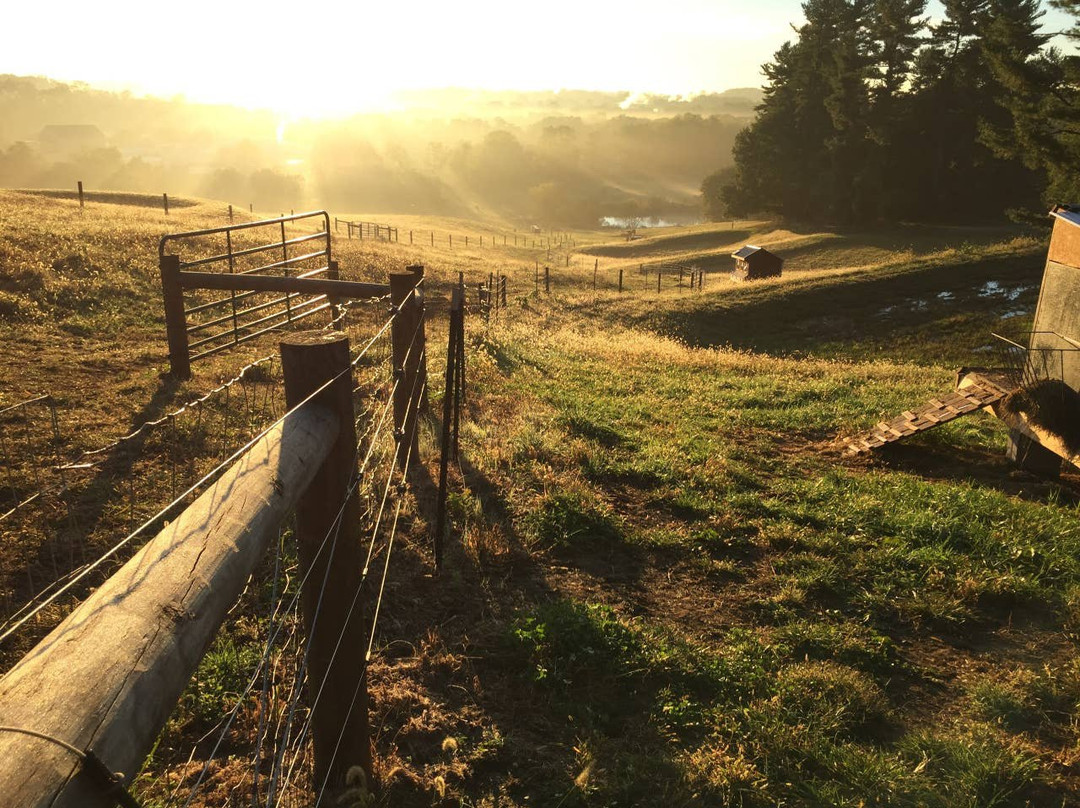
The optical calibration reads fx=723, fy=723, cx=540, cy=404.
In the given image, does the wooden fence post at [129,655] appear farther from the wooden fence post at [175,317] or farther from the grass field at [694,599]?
the wooden fence post at [175,317]

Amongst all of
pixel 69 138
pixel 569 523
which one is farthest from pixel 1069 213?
pixel 69 138

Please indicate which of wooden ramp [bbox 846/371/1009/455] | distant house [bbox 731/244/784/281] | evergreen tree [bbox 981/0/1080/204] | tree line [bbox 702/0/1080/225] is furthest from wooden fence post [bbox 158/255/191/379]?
tree line [bbox 702/0/1080/225]

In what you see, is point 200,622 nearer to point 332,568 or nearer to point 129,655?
point 129,655

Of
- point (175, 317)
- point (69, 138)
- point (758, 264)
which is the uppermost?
point (69, 138)

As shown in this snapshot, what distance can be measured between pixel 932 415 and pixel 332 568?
30.6 feet

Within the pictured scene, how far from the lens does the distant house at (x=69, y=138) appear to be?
176 metres

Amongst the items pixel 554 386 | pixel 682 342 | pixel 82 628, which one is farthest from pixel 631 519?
pixel 682 342

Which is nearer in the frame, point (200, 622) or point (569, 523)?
point (200, 622)

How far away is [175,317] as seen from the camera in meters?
9.95

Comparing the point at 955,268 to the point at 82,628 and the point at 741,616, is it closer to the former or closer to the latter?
the point at 741,616

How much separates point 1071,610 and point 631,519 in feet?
12.1

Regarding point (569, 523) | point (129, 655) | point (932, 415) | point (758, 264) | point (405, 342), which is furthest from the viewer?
point (758, 264)

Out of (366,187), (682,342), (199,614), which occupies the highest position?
(366,187)

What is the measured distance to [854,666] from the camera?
5117mm
